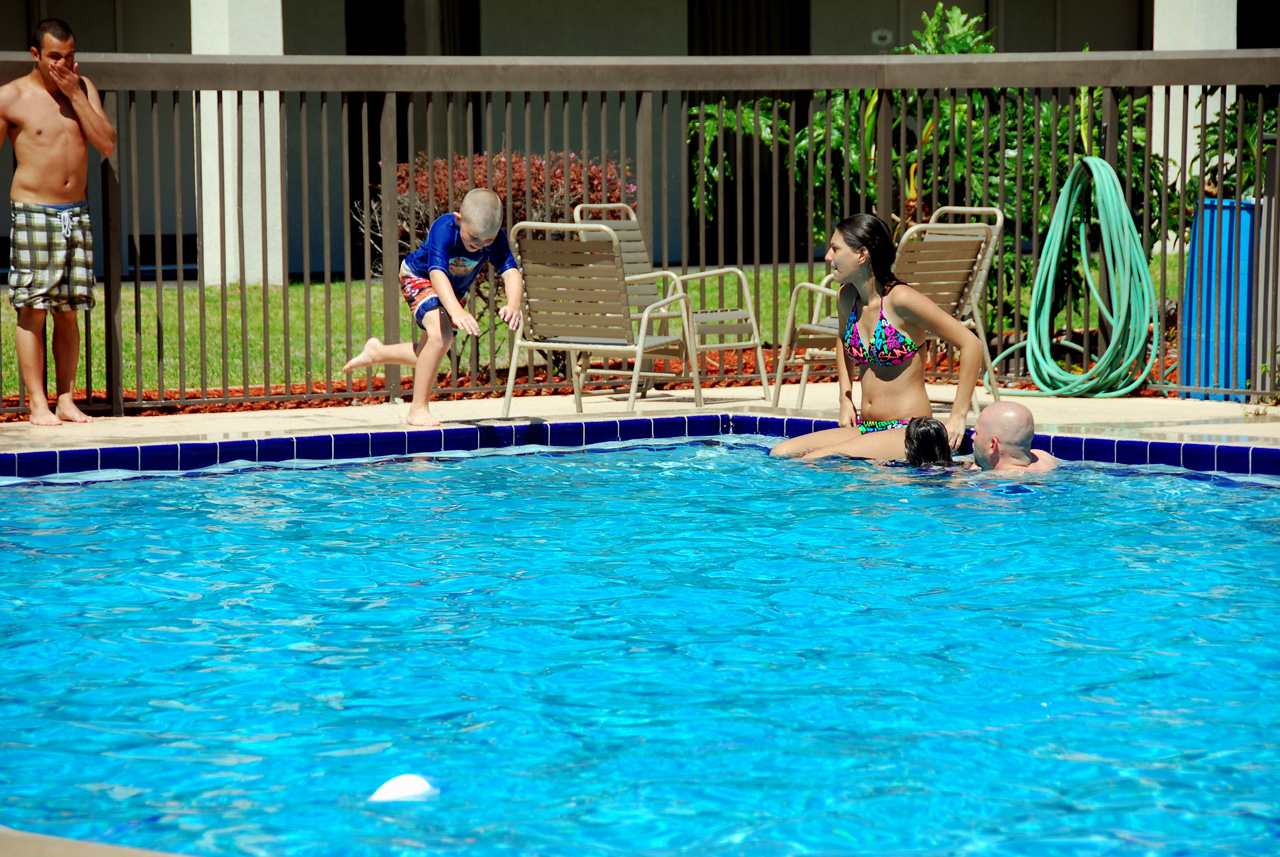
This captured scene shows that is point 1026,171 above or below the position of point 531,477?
above

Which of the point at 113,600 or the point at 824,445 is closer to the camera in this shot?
the point at 113,600

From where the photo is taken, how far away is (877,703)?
13.3 feet

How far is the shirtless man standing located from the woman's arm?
4.07 meters

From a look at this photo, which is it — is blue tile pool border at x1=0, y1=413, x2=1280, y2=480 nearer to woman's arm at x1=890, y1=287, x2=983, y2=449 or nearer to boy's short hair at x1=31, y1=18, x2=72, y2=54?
woman's arm at x1=890, y1=287, x2=983, y2=449

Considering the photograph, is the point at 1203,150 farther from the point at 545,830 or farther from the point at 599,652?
the point at 545,830

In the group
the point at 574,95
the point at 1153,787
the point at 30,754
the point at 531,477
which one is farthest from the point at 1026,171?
the point at 30,754

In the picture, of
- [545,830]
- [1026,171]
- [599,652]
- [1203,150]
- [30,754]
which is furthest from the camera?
[1026,171]

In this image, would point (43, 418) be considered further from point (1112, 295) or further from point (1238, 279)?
point (1238, 279)

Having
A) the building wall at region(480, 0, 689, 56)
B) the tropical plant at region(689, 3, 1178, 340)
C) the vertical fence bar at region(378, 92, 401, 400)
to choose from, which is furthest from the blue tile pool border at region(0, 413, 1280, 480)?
the building wall at region(480, 0, 689, 56)

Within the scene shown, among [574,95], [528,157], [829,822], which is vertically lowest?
[829,822]

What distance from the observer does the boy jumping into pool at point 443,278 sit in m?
7.79

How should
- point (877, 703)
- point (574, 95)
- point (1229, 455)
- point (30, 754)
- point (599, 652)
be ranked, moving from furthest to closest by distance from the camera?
point (574, 95), point (1229, 455), point (599, 652), point (877, 703), point (30, 754)

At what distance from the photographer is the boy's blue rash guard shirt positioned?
25.8 feet

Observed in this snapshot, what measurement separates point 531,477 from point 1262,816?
179 inches
